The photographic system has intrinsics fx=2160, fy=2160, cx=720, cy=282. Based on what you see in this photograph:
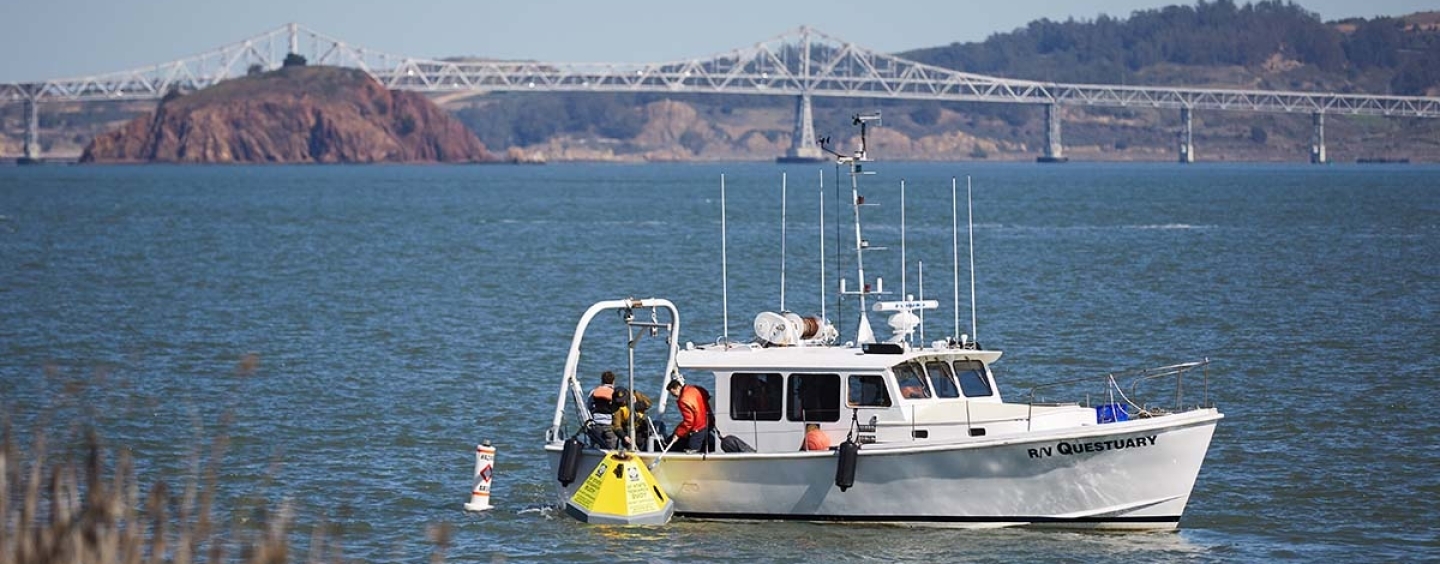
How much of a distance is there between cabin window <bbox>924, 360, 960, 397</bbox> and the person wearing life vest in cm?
320

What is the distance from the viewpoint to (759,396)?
70.7 ft

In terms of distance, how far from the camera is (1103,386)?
32.2m

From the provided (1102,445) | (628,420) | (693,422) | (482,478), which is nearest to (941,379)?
(1102,445)

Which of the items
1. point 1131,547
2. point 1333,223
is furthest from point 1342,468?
point 1333,223

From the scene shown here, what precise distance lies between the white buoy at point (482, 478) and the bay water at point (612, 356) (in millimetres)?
142

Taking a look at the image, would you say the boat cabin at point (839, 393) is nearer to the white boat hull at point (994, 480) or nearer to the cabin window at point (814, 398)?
the cabin window at point (814, 398)

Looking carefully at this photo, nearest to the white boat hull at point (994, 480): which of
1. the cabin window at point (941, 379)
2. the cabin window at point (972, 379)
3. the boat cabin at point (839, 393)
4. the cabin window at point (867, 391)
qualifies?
the boat cabin at point (839, 393)

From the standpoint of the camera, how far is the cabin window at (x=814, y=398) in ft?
70.2

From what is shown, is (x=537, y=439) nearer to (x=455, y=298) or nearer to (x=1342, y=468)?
(x=1342, y=468)

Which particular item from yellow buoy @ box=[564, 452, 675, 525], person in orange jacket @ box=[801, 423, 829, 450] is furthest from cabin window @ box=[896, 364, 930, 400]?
yellow buoy @ box=[564, 452, 675, 525]

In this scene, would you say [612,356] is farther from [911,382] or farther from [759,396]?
[911,382]

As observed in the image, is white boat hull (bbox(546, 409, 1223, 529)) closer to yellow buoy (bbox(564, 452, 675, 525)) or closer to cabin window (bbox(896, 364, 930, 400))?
yellow buoy (bbox(564, 452, 675, 525))

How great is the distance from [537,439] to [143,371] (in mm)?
10573

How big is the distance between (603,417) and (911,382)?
314 cm
